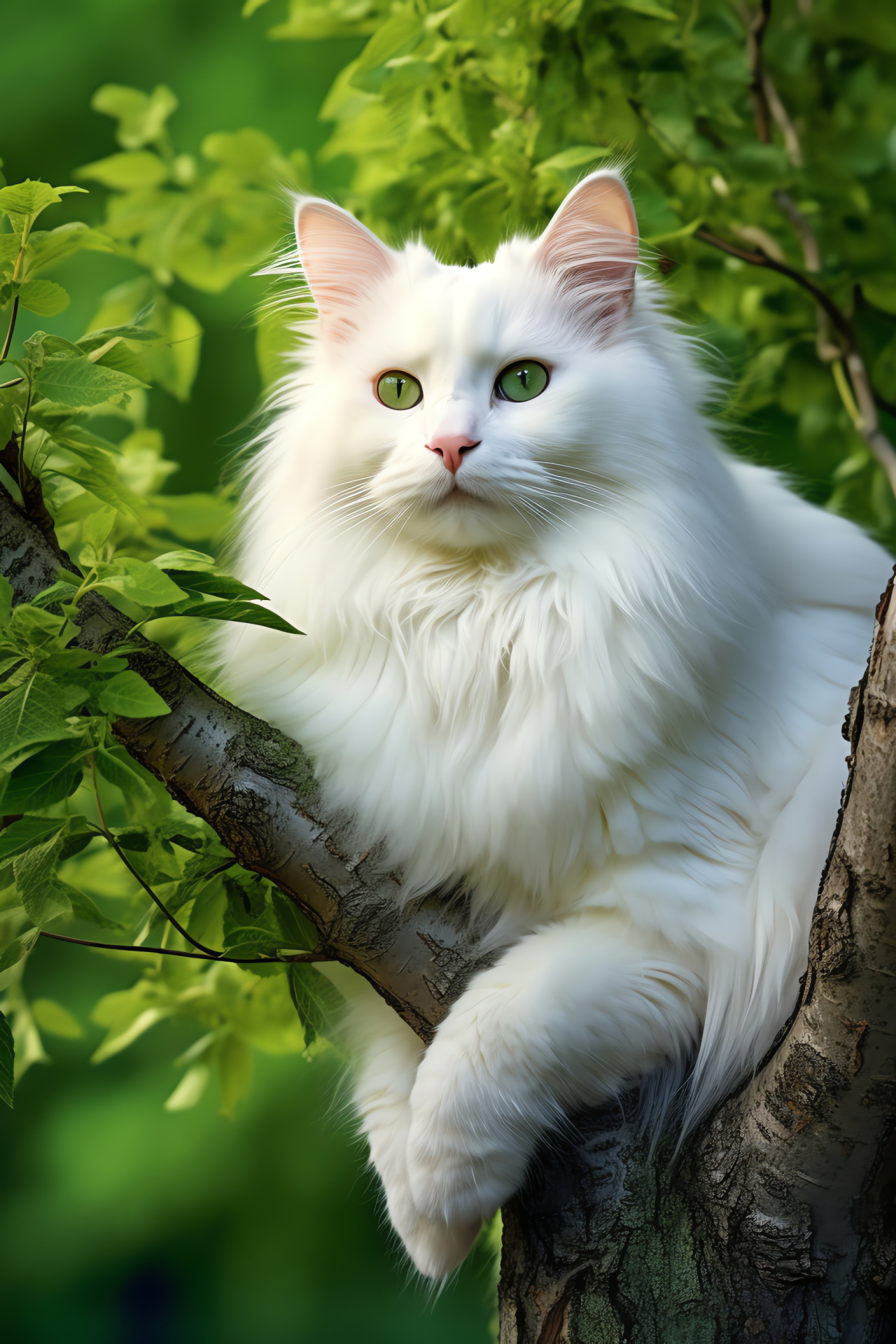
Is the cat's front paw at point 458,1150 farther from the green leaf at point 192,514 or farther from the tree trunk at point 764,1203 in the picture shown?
the green leaf at point 192,514

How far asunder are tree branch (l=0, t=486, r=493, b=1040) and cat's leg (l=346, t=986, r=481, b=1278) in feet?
0.44

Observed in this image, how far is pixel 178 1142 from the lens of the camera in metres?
2.68

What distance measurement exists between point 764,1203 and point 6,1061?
635 millimetres

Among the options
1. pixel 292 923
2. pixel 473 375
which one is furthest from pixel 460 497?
pixel 292 923

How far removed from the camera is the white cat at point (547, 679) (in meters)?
0.92

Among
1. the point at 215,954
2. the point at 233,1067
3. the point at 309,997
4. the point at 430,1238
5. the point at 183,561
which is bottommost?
the point at 233,1067

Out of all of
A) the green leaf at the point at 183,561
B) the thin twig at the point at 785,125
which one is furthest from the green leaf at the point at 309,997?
the thin twig at the point at 785,125

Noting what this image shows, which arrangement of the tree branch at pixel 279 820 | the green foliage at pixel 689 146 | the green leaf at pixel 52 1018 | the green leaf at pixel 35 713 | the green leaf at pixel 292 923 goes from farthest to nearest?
the green leaf at pixel 52 1018, the green foliage at pixel 689 146, the green leaf at pixel 292 923, the tree branch at pixel 279 820, the green leaf at pixel 35 713

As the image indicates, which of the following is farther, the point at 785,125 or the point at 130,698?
the point at 785,125

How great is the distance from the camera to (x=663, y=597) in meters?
0.98

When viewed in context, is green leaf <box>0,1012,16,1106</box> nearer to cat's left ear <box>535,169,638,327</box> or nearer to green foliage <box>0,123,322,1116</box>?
green foliage <box>0,123,322,1116</box>

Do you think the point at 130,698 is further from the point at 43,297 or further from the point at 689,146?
the point at 689,146

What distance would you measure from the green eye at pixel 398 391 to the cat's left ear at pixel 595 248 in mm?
201

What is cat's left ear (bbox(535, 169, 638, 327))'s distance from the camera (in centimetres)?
107
